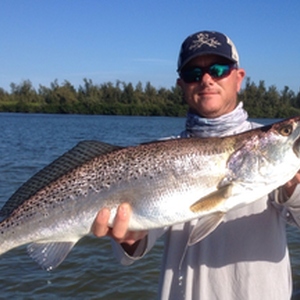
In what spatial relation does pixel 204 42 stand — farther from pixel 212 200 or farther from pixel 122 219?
pixel 122 219

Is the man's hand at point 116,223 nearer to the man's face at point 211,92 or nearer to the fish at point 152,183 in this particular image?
the fish at point 152,183

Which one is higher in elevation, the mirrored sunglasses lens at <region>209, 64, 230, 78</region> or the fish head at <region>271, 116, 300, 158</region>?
the mirrored sunglasses lens at <region>209, 64, 230, 78</region>

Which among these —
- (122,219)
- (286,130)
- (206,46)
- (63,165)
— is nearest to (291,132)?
(286,130)

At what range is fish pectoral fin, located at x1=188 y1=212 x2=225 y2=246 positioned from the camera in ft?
9.92

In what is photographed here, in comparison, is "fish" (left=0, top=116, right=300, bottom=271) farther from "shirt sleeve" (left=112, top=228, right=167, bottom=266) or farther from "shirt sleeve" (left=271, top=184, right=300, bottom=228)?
"shirt sleeve" (left=112, top=228, right=167, bottom=266)

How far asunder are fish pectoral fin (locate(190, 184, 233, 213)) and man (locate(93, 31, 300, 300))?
26cm

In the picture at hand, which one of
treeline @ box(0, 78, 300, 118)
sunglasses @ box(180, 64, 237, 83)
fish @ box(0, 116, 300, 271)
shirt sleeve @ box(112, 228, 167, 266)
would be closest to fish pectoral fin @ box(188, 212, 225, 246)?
fish @ box(0, 116, 300, 271)

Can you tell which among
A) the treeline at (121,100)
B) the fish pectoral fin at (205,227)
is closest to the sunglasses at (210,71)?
the fish pectoral fin at (205,227)

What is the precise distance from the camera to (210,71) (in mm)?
3705

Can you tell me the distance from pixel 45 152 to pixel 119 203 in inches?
859

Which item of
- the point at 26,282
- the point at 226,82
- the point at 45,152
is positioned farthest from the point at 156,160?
the point at 45,152

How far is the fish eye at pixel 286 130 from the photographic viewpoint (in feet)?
10.7

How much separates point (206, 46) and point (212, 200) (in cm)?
122

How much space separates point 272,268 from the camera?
3.23m
